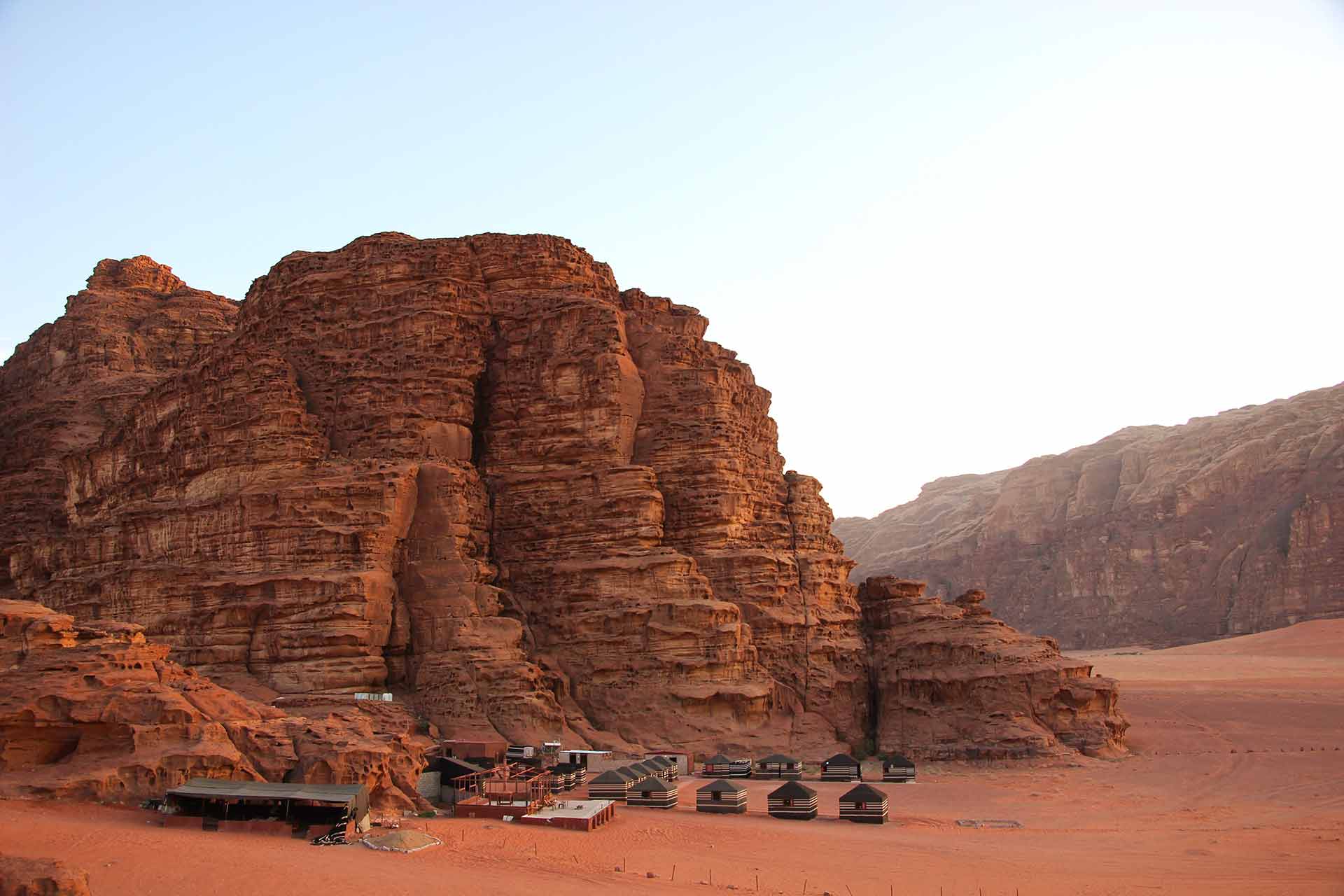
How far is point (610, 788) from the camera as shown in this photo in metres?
34.4

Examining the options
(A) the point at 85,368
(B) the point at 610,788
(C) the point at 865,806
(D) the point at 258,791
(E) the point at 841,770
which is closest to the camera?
(D) the point at 258,791

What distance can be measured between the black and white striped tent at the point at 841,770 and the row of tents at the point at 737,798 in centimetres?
531

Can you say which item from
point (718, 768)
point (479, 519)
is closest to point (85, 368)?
point (479, 519)

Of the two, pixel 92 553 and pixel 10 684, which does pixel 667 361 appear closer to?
pixel 92 553

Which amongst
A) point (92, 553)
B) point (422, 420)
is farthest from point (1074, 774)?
point (92, 553)

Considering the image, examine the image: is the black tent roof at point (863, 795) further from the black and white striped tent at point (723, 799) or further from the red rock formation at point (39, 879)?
the red rock formation at point (39, 879)

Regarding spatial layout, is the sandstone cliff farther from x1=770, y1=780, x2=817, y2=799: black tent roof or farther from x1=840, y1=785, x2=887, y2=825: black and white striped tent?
x1=840, y1=785, x2=887, y2=825: black and white striped tent

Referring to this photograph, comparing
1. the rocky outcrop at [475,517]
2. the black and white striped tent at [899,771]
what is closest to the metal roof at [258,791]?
the rocky outcrop at [475,517]

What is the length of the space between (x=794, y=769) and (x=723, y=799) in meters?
6.59

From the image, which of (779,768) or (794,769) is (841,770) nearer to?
(794,769)

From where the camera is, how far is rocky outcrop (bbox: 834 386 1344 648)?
89.9 metres

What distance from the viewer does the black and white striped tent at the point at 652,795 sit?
112 feet

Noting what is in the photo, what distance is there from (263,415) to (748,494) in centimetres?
1852

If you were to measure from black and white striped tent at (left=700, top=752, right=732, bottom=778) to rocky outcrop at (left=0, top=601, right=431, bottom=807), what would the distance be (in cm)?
1089
